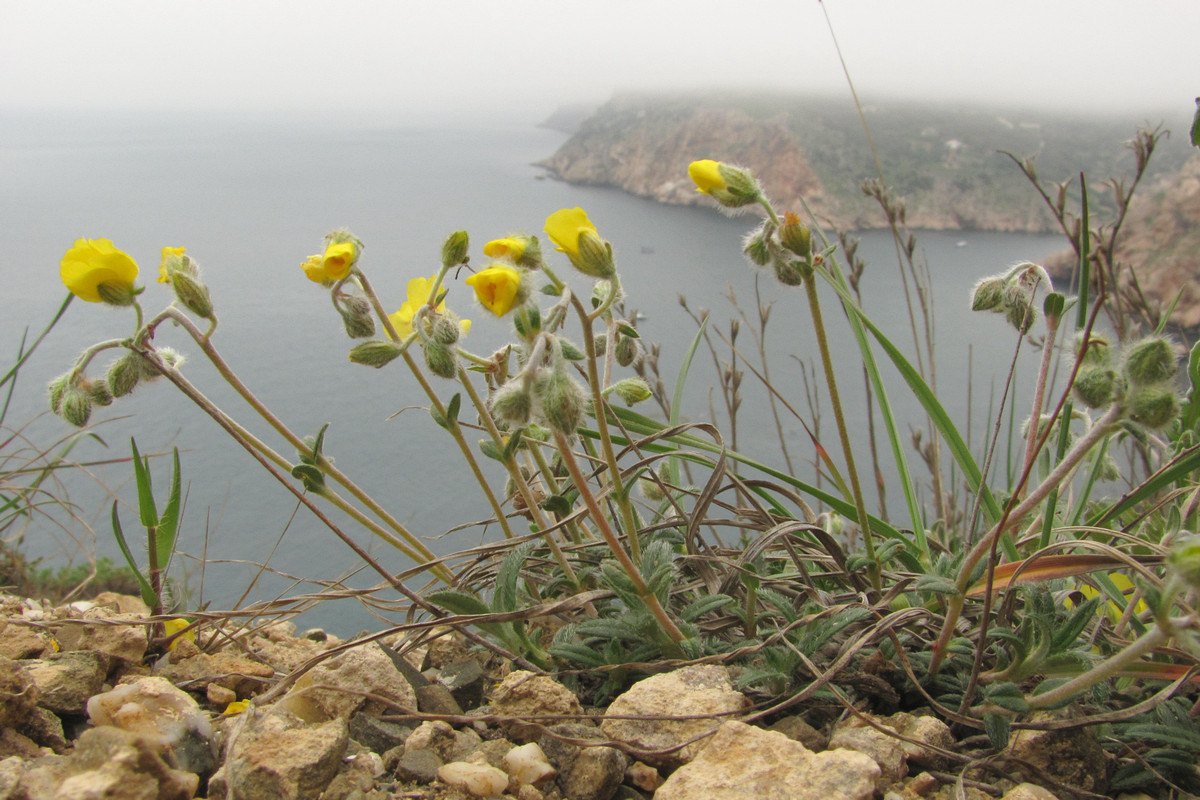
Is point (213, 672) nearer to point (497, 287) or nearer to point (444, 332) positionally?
point (444, 332)

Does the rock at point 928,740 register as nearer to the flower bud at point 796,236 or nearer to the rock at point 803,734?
the rock at point 803,734

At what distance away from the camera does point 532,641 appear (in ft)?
3.98

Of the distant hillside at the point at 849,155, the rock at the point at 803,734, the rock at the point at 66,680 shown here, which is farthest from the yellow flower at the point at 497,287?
the distant hillside at the point at 849,155

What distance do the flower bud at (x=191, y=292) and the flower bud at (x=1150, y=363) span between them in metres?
1.27

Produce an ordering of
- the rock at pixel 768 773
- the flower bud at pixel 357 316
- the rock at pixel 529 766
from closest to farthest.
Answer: the rock at pixel 768 773 → the rock at pixel 529 766 → the flower bud at pixel 357 316

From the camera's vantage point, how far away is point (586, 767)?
898 mm

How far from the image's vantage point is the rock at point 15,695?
0.88m

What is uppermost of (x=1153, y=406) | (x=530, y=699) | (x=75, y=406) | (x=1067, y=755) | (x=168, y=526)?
(x=75, y=406)

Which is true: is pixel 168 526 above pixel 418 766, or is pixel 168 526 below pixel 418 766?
above

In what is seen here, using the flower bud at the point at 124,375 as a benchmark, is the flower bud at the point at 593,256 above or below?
above

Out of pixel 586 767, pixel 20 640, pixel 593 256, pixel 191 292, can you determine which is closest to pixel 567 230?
pixel 593 256

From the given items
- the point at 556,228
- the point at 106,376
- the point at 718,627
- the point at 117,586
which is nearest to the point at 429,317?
the point at 556,228

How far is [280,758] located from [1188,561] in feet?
3.33

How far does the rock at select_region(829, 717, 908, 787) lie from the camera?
2.95ft
